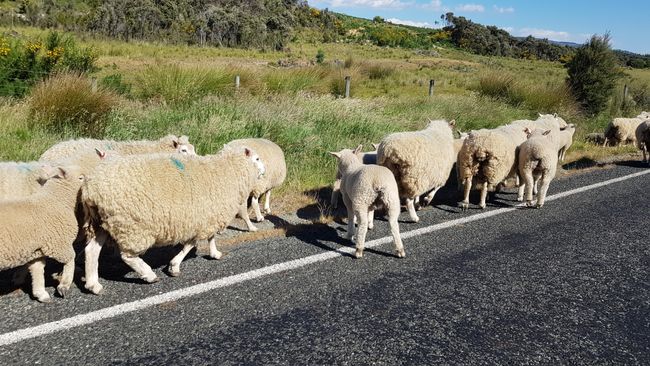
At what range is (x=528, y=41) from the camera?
4277 inches

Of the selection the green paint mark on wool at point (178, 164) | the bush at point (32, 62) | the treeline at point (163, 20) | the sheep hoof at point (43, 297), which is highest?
the treeline at point (163, 20)

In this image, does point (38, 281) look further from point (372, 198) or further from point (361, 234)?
point (372, 198)

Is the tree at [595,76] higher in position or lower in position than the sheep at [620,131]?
higher

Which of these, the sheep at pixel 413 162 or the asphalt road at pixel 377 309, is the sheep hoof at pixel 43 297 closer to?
the asphalt road at pixel 377 309

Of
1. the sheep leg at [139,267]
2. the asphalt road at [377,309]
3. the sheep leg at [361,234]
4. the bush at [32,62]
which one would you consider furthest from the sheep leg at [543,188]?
the bush at [32,62]

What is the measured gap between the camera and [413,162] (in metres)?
6.98

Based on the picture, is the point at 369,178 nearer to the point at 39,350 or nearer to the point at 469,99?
the point at 39,350

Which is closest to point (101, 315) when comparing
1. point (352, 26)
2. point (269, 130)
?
point (269, 130)

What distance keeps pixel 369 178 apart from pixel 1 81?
10493mm

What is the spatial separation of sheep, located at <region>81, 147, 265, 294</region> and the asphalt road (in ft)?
1.06

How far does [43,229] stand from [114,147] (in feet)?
6.24

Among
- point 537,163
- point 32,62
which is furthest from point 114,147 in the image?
point 32,62

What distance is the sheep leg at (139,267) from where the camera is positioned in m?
4.51

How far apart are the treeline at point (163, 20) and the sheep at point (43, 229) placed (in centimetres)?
4435
